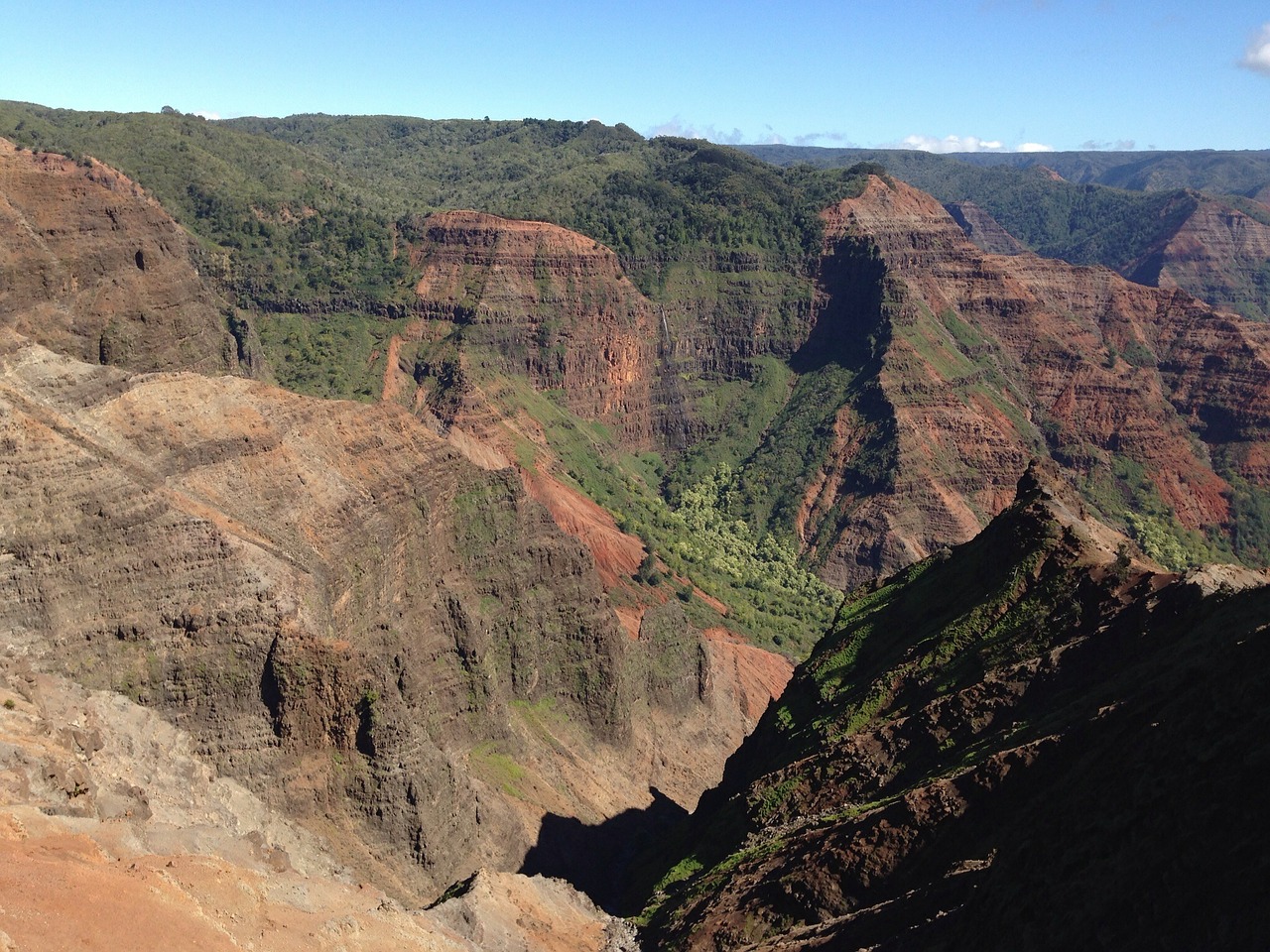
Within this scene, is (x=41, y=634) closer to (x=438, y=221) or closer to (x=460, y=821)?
(x=460, y=821)

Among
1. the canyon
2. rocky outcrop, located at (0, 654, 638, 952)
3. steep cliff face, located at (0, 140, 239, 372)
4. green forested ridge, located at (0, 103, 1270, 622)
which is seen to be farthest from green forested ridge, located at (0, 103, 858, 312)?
rocky outcrop, located at (0, 654, 638, 952)

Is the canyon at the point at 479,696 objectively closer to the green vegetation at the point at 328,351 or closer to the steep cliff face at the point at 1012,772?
the steep cliff face at the point at 1012,772

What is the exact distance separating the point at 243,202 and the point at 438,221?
2616 cm

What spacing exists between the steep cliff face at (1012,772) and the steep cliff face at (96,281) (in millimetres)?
49121

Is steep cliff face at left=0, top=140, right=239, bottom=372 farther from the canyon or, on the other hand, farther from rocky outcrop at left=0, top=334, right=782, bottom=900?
rocky outcrop at left=0, top=334, right=782, bottom=900

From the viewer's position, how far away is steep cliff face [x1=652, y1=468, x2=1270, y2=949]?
96.1 feet

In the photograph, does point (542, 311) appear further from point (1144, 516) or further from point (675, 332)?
point (1144, 516)

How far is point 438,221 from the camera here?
168 meters

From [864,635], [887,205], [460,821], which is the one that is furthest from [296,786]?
[887,205]

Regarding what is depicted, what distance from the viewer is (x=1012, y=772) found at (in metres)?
42.3

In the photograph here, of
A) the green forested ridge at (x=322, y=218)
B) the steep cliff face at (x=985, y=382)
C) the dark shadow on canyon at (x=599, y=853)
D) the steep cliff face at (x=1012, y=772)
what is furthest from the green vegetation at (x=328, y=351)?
the steep cliff face at (x=1012, y=772)

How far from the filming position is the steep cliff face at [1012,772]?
2930cm

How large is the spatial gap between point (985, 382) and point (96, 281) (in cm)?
11815

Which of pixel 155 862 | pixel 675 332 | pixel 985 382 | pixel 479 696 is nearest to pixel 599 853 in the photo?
pixel 479 696
